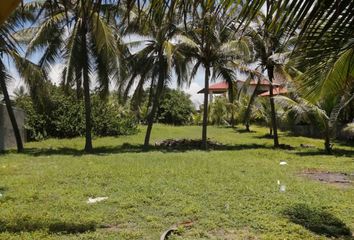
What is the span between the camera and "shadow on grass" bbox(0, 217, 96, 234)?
218 inches

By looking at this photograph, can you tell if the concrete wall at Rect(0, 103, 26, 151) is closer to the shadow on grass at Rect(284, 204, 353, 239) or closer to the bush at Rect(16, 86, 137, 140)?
the bush at Rect(16, 86, 137, 140)

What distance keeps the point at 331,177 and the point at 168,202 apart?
5.44m

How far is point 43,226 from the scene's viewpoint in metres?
5.73

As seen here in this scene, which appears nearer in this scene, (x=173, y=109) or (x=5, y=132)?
Result: (x=5, y=132)

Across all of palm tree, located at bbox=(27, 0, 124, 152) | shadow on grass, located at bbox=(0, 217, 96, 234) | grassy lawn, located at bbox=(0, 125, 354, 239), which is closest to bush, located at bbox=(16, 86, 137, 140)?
palm tree, located at bbox=(27, 0, 124, 152)

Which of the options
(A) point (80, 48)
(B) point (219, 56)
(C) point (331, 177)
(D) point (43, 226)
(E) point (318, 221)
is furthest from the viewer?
(B) point (219, 56)

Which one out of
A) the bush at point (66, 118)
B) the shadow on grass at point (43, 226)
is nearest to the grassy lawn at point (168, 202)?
the shadow on grass at point (43, 226)

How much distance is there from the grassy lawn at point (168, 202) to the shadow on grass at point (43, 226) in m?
0.01

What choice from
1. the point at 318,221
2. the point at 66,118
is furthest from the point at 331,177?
the point at 66,118

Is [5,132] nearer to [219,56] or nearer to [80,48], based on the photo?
[80,48]

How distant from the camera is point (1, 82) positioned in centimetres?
1576

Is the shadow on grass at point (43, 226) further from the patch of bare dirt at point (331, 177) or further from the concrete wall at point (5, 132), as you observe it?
the concrete wall at point (5, 132)

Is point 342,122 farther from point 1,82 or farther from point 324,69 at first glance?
point 324,69

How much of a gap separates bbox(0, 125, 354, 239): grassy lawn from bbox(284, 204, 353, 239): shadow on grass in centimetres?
1
